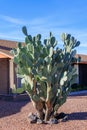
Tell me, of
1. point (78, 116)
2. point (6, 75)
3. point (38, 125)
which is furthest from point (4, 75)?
point (38, 125)

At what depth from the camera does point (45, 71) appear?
952 centimetres

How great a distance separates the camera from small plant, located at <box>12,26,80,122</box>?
31.5ft

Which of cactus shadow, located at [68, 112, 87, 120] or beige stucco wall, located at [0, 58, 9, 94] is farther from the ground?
beige stucco wall, located at [0, 58, 9, 94]

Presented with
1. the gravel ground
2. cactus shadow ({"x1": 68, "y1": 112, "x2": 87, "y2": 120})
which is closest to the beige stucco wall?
the gravel ground

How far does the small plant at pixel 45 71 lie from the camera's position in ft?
31.5

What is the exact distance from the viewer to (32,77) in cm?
984

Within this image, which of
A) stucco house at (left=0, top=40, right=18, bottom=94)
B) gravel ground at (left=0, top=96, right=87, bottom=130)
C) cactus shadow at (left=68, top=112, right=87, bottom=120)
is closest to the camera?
gravel ground at (left=0, top=96, right=87, bottom=130)

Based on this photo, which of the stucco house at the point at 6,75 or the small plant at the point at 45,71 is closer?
the small plant at the point at 45,71

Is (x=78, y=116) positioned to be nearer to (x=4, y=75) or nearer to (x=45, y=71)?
(x=45, y=71)

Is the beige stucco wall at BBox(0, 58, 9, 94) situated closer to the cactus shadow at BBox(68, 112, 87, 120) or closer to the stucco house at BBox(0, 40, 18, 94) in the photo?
the stucco house at BBox(0, 40, 18, 94)

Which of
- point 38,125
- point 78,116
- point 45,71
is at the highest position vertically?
point 45,71

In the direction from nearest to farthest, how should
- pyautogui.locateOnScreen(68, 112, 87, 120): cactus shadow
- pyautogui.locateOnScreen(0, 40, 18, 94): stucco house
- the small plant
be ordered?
1. the small plant
2. pyautogui.locateOnScreen(68, 112, 87, 120): cactus shadow
3. pyautogui.locateOnScreen(0, 40, 18, 94): stucco house

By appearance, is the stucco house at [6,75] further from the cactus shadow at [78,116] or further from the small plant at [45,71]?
the small plant at [45,71]

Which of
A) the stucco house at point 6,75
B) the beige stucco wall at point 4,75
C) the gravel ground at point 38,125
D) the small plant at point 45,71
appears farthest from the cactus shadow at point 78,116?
the beige stucco wall at point 4,75
